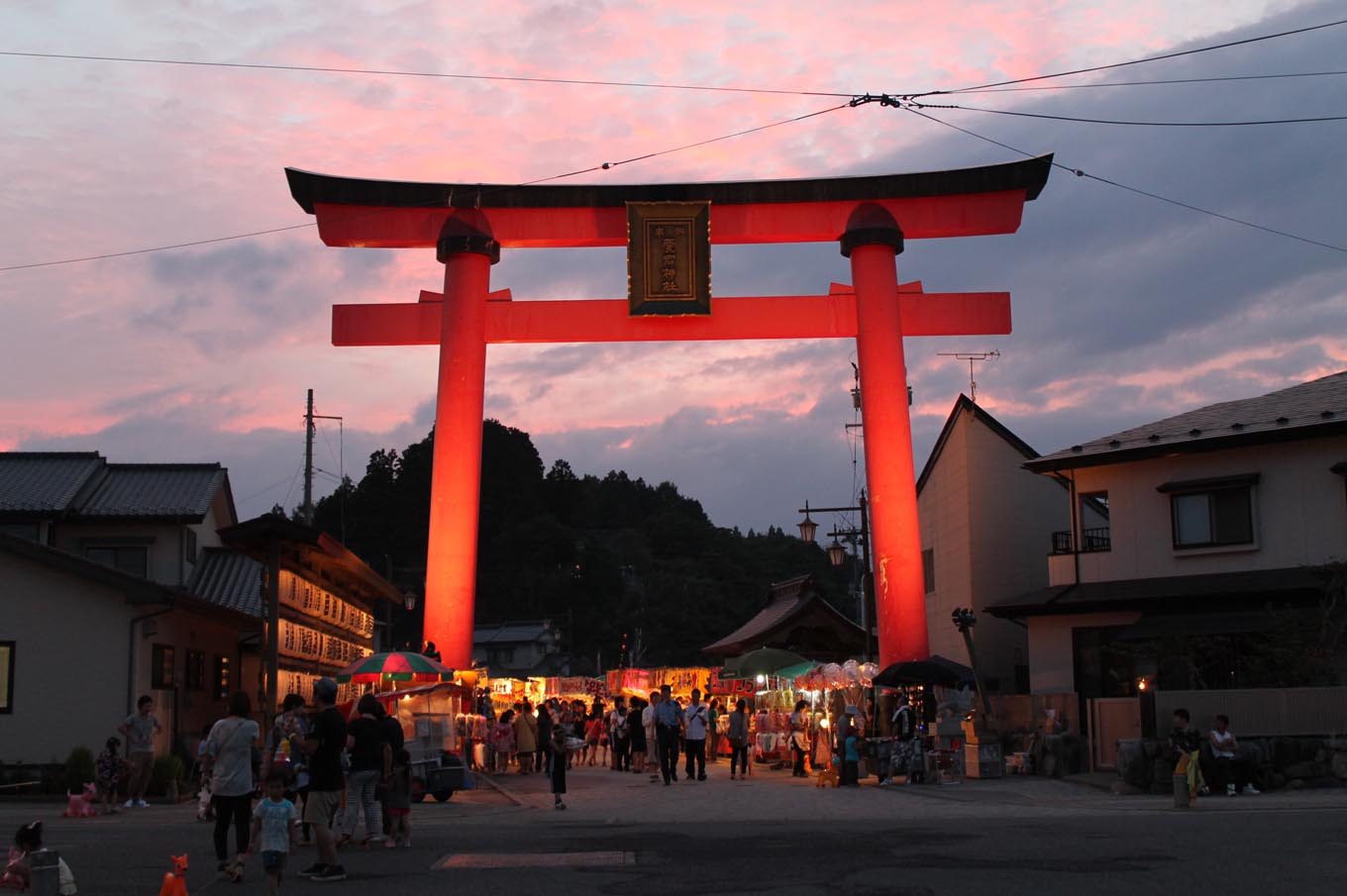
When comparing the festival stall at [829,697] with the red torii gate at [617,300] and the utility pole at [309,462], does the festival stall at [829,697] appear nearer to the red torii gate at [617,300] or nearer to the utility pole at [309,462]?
the red torii gate at [617,300]

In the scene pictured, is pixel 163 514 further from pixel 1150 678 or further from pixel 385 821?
pixel 1150 678

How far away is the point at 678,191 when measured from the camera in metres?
32.3

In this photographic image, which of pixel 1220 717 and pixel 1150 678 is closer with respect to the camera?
pixel 1220 717

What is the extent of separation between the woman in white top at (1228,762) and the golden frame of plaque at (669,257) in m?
15.2

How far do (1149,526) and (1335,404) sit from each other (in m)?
4.34

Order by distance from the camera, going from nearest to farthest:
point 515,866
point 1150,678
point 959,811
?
point 515,866, point 959,811, point 1150,678

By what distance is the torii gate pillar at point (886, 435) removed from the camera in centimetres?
3052

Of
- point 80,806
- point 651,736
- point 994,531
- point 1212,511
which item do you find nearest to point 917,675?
point 651,736

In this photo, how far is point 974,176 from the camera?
32250mm

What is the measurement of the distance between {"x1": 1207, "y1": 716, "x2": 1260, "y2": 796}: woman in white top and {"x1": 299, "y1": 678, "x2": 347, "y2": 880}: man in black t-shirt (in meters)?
13.3

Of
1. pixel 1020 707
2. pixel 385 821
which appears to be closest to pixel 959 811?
pixel 385 821

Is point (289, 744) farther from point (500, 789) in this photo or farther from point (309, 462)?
point (309, 462)

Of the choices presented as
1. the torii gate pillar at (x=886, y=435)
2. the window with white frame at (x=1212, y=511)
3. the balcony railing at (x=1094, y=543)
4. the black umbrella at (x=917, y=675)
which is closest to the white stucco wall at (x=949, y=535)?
the balcony railing at (x=1094, y=543)

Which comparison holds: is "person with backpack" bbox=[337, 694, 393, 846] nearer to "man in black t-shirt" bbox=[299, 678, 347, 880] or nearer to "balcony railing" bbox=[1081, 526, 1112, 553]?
"man in black t-shirt" bbox=[299, 678, 347, 880]
